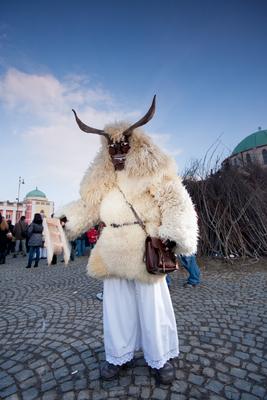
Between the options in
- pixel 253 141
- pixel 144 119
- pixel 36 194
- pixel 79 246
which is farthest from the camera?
pixel 36 194

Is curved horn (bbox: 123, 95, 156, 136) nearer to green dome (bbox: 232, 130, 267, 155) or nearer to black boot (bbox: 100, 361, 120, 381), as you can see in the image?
black boot (bbox: 100, 361, 120, 381)

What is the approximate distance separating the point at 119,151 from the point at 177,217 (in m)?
0.83

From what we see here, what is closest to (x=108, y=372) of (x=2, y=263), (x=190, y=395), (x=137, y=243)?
(x=190, y=395)

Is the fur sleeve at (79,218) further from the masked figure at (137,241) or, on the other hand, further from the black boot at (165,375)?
the black boot at (165,375)

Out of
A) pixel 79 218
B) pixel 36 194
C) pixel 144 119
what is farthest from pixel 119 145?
pixel 36 194

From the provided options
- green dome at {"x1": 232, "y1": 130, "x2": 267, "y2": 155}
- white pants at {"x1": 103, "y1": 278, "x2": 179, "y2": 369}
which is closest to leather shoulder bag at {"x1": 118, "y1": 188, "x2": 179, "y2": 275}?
white pants at {"x1": 103, "y1": 278, "x2": 179, "y2": 369}

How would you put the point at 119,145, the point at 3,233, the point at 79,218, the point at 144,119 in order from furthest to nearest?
the point at 3,233 < the point at 79,218 < the point at 119,145 < the point at 144,119

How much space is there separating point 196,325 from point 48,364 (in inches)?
71.2

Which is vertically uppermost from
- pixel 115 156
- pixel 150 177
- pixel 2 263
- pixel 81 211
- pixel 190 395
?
pixel 115 156

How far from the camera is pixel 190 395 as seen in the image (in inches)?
74.4

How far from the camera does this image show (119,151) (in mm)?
2260

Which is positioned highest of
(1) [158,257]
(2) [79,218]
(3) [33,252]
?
(2) [79,218]

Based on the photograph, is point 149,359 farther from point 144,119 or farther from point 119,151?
point 144,119

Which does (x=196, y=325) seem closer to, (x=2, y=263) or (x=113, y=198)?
(x=113, y=198)
